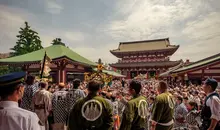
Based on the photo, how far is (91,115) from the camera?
294 cm

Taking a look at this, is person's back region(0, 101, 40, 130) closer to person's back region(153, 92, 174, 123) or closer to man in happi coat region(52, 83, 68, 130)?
person's back region(153, 92, 174, 123)

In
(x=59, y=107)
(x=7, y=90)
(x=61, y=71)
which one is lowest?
(x=59, y=107)

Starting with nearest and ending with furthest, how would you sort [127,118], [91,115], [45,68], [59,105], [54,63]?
[91,115] → [127,118] → [59,105] → [45,68] → [54,63]

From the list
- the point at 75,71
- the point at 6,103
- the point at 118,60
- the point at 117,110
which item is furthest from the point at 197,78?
the point at 118,60

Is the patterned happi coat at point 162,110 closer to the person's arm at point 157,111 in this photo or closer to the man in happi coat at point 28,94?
the person's arm at point 157,111

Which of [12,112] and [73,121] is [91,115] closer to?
[73,121]

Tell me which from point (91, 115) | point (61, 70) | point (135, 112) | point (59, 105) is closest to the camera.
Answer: point (91, 115)

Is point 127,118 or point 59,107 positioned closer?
point 127,118

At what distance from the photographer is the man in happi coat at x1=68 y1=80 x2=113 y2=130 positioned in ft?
9.61

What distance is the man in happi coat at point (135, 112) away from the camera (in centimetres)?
310

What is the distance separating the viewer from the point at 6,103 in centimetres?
156

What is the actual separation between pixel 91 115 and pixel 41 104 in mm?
2535

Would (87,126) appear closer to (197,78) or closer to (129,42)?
(197,78)

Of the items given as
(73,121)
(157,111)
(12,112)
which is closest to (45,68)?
(73,121)
